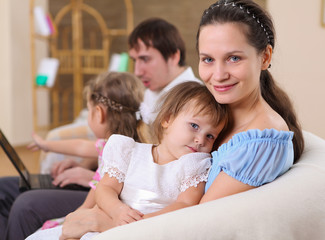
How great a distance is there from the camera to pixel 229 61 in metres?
1.45

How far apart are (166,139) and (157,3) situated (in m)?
6.14

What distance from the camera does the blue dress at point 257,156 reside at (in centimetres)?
133

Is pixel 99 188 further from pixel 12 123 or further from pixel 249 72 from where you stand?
pixel 12 123

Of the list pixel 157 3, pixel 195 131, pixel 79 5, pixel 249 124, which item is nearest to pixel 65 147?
pixel 195 131

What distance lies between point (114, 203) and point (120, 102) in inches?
27.3

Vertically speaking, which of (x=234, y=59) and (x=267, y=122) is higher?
(x=234, y=59)

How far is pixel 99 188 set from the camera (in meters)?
1.61

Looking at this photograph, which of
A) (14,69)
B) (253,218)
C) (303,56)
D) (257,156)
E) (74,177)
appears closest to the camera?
(253,218)

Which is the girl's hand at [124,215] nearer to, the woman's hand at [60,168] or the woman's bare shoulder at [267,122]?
the woman's bare shoulder at [267,122]

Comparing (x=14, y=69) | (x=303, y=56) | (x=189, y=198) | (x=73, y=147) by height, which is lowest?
(x=14, y=69)

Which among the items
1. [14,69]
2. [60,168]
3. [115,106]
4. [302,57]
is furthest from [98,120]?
[14,69]

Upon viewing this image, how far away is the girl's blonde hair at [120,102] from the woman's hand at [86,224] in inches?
22.9

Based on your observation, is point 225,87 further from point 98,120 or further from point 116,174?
point 98,120

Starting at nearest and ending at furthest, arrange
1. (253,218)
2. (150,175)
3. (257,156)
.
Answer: (253,218) → (257,156) → (150,175)
